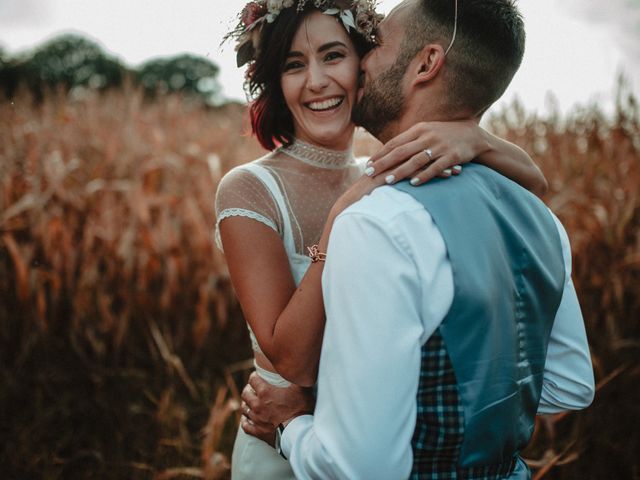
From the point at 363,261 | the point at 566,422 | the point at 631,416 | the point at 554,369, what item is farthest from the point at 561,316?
the point at 631,416

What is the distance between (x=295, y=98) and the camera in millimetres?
1945

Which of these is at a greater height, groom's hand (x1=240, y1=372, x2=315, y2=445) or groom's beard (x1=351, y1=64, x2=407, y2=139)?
groom's beard (x1=351, y1=64, x2=407, y2=139)

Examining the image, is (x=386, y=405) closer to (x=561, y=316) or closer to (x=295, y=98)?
(x=561, y=316)

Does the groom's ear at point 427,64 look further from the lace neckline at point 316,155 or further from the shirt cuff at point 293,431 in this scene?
the shirt cuff at point 293,431

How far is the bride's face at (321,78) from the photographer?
1.87 meters

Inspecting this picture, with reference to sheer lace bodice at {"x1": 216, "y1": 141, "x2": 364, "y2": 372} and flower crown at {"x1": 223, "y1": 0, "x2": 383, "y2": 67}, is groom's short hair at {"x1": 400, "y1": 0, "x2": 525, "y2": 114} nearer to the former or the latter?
flower crown at {"x1": 223, "y1": 0, "x2": 383, "y2": 67}

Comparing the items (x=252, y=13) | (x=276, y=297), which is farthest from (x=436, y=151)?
(x=252, y=13)

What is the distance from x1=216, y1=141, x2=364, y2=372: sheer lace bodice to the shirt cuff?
0.50 meters

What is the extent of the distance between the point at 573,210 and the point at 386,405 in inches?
123

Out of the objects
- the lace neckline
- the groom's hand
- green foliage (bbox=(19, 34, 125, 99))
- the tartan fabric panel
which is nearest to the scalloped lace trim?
the lace neckline

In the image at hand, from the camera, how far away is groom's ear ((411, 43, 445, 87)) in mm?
1413

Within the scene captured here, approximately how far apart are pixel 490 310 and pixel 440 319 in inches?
4.4

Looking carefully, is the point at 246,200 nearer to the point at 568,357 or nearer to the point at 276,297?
the point at 276,297

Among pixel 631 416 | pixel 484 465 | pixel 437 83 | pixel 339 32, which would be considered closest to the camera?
pixel 484 465
